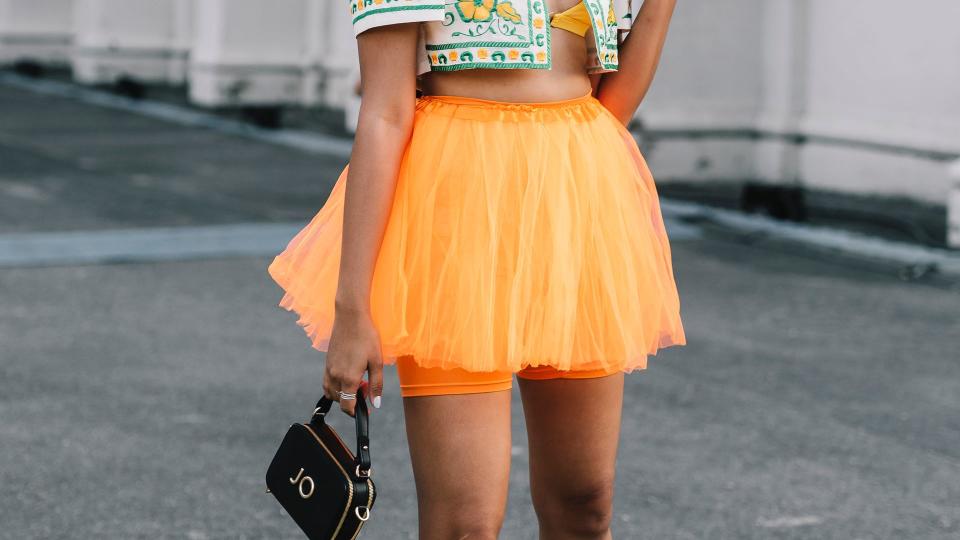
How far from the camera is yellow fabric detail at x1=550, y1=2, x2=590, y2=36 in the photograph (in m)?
2.60

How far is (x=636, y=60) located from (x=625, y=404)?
129 inches

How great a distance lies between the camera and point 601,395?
2701 mm

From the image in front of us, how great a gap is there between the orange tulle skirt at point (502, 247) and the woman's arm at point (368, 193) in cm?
7

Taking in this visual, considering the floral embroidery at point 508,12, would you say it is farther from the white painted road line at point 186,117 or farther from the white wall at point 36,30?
the white wall at point 36,30

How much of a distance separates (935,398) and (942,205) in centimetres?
449

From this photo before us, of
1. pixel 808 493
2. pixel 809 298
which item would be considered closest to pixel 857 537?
pixel 808 493

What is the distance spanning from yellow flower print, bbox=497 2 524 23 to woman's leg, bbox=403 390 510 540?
2.05ft

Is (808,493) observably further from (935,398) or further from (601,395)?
(601,395)

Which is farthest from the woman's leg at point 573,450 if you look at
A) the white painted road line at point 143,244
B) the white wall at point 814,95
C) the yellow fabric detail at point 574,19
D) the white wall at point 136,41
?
the white wall at point 136,41

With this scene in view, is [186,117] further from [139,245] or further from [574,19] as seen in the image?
[574,19]

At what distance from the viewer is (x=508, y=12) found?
8.29 ft

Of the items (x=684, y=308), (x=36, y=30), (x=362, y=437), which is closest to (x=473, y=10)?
(x=362, y=437)

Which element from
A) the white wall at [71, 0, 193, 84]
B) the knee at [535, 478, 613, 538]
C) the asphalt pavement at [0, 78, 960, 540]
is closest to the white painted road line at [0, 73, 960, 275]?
the asphalt pavement at [0, 78, 960, 540]

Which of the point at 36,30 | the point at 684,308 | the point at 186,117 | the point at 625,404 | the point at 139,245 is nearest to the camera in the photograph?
the point at 625,404
